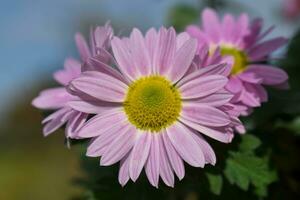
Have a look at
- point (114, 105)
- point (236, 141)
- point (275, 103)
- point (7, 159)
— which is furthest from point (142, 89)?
point (7, 159)

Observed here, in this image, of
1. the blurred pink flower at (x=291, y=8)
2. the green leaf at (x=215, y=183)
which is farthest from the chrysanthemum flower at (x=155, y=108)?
the blurred pink flower at (x=291, y=8)

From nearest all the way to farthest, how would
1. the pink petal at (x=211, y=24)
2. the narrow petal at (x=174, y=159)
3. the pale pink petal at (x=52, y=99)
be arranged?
the narrow petal at (x=174, y=159), the pale pink petal at (x=52, y=99), the pink petal at (x=211, y=24)

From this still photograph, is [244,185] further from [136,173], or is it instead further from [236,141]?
[136,173]

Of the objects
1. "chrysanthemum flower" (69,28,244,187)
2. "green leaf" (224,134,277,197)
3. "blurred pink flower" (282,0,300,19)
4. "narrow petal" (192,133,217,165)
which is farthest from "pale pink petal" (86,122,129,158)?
"blurred pink flower" (282,0,300,19)

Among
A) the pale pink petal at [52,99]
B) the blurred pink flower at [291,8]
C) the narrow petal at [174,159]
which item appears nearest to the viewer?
the narrow petal at [174,159]

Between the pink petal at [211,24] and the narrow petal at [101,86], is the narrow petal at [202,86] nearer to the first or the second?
the narrow petal at [101,86]

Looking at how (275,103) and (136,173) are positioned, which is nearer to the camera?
(136,173)

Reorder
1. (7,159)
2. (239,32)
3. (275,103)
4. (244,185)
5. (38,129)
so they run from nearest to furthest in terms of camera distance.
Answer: (244,185)
(239,32)
(275,103)
(7,159)
(38,129)
